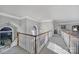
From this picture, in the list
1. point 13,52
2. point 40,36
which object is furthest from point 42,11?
point 13,52

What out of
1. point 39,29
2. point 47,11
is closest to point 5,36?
point 39,29

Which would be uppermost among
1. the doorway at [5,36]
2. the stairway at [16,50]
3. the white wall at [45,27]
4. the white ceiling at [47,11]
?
the white ceiling at [47,11]

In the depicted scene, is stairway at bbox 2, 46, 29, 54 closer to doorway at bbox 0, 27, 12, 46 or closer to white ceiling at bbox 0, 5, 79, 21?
doorway at bbox 0, 27, 12, 46

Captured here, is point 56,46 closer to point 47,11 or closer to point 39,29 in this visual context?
point 39,29

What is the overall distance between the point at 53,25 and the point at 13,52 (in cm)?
74

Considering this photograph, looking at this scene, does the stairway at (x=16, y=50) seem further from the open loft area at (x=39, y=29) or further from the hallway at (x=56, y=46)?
the hallway at (x=56, y=46)

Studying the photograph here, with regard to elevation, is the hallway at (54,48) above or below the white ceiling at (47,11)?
below

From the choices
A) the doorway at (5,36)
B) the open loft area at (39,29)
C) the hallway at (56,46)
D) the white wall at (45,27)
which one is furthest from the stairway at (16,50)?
the white wall at (45,27)

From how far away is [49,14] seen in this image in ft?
6.16

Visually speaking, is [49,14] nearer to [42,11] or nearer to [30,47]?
[42,11]

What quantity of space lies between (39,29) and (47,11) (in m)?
0.31

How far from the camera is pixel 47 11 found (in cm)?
188

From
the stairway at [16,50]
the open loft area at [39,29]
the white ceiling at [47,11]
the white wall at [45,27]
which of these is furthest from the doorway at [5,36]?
the white wall at [45,27]

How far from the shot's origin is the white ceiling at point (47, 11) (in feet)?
6.09
